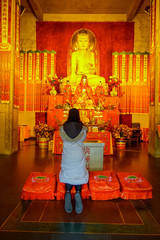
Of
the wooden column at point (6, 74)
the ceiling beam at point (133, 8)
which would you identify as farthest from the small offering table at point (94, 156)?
the ceiling beam at point (133, 8)

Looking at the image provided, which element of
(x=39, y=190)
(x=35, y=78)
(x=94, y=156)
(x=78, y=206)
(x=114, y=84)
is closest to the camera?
(x=78, y=206)

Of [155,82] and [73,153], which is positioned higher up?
[155,82]

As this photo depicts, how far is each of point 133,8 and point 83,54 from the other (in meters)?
2.81

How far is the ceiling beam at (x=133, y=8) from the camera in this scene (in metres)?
9.15

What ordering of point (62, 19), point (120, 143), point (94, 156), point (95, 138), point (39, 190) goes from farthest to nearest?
point (62, 19), point (120, 143), point (95, 138), point (94, 156), point (39, 190)

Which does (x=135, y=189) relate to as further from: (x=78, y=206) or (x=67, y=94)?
(x=67, y=94)

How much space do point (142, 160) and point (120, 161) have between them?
22.2 inches

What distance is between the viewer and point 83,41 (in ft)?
35.3

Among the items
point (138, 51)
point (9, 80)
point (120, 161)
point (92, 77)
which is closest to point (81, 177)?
point (120, 161)

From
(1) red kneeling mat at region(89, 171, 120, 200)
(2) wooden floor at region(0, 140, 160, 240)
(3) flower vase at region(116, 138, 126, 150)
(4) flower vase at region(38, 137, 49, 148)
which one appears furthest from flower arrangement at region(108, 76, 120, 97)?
(1) red kneeling mat at region(89, 171, 120, 200)

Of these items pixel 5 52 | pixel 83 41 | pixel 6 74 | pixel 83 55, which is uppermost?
pixel 83 41

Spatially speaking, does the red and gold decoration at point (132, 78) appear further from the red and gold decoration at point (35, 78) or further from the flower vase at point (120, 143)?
the flower vase at point (120, 143)

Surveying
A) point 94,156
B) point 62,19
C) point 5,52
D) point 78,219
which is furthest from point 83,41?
point 78,219

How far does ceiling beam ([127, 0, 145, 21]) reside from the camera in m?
9.15
